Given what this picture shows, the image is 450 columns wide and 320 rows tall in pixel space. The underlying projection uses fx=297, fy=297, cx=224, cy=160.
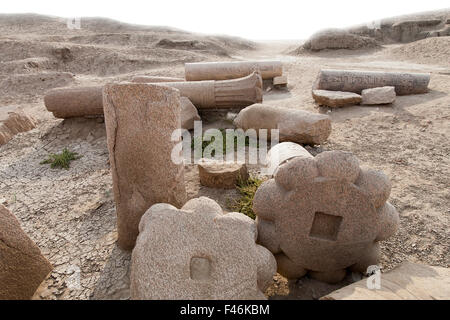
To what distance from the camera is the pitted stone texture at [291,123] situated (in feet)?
14.3

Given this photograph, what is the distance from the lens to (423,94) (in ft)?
21.5

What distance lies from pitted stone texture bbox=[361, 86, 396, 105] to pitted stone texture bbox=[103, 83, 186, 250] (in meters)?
5.00

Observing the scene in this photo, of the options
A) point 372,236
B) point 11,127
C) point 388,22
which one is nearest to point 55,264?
point 372,236

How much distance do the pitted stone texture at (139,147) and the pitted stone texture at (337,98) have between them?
448cm

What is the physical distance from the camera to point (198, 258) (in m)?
1.84

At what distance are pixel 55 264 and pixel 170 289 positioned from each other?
1.39 meters

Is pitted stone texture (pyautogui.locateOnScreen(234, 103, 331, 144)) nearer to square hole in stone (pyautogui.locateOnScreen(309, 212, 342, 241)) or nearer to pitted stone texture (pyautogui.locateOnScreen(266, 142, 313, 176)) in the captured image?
pitted stone texture (pyautogui.locateOnScreen(266, 142, 313, 176))

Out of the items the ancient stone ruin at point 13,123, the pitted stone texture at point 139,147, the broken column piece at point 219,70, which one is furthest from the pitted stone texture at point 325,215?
the broken column piece at point 219,70

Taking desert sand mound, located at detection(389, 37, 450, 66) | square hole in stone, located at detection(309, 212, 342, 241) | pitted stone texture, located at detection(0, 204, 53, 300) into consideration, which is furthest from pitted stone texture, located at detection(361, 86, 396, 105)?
pitted stone texture, located at detection(0, 204, 53, 300)

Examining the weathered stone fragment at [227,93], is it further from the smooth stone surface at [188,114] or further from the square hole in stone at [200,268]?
the square hole in stone at [200,268]

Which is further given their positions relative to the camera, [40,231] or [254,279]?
[40,231]

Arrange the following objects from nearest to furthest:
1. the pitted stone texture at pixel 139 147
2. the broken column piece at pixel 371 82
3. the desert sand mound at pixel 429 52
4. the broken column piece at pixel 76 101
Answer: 1. the pitted stone texture at pixel 139 147
2. the broken column piece at pixel 76 101
3. the broken column piece at pixel 371 82
4. the desert sand mound at pixel 429 52

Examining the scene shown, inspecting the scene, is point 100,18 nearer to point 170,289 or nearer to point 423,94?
point 423,94

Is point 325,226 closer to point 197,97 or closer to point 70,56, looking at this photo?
point 197,97
